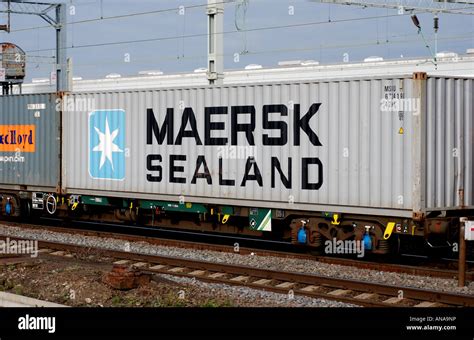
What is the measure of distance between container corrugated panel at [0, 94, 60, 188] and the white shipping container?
147 cm

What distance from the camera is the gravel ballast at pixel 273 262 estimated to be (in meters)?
12.3

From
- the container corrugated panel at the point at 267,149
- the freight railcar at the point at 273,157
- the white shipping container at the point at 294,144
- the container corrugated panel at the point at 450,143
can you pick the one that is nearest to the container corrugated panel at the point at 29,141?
the freight railcar at the point at 273,157

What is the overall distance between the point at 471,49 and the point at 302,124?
68.1 ft

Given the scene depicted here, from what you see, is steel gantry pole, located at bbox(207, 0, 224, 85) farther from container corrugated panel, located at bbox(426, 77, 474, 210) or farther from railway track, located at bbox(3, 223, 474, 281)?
container corrugated panel, located at bbox(426, 77, 474, 210)

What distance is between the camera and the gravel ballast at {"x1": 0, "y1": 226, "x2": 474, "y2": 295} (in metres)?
12.3

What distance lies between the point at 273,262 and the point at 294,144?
8.07 feet

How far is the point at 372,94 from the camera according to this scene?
13.6 meters

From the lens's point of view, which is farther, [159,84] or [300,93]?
[159,84]

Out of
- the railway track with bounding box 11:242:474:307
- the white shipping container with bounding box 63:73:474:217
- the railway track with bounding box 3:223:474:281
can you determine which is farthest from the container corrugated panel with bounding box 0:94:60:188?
the railway track with bounding box 11:242:474:307

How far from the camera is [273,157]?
15.1 meters

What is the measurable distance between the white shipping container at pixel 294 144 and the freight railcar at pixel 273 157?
2 centimetres

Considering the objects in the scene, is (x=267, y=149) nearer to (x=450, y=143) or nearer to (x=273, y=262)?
(x=273, y=262)

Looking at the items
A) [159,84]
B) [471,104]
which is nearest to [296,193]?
[471,104]

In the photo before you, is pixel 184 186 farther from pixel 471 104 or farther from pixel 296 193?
pixel 471 104
